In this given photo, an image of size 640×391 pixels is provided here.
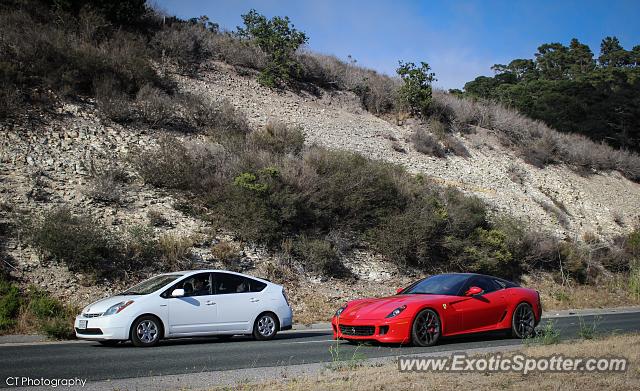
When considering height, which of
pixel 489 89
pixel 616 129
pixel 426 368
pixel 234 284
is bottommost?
pixel 426 368

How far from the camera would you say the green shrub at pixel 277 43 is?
3538 centimetres

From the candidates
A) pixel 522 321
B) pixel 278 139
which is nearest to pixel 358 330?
pixel 522 321

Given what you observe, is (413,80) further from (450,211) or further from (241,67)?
(450,211)

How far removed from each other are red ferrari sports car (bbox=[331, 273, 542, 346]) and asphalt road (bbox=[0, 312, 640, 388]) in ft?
0.90

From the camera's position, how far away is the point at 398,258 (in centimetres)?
2439

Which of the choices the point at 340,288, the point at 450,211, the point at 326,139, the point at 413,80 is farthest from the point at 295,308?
the point at 413,80

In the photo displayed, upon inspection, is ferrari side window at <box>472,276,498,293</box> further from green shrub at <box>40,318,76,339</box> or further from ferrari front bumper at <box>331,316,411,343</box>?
green shrub at <box>40,318,76,339</box>

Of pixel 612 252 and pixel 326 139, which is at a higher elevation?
pixel 326 139

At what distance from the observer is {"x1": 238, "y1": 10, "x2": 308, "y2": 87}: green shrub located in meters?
35.4

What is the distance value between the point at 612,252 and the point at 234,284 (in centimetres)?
2505

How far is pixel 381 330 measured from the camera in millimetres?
11375

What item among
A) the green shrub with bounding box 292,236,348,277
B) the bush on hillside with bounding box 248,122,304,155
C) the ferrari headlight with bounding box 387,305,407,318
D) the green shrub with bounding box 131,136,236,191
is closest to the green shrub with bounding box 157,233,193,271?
the green shrub with bounding box 131,136,236,191

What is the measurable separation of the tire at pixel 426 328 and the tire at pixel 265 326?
4046 mm

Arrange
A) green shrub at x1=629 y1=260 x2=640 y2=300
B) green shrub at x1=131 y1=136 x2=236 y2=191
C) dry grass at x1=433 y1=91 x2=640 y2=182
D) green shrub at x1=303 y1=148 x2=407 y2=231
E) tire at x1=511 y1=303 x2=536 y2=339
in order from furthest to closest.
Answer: dry grass at x1=433 y1=91 x2=640 y2=182, green shrub at x1=629 y1=260 x2=640 y2=300, green shrub at x1=303 y1=148 x2=407 y2=231, green shrub at x1=131 y1=136 x2=236 y2=191, tire at x1=511 y1=303 x2=536 y2=339
